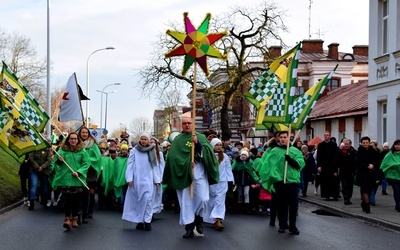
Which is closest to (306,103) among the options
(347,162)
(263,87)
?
(263,87)

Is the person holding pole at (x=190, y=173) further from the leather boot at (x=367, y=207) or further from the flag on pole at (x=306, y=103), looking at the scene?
the leather boot at (x=367, y=207)

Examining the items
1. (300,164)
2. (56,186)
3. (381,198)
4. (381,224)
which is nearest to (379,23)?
(381,198)

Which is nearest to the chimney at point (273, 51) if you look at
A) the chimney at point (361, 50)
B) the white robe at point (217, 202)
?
the chimney at point (361, 50)

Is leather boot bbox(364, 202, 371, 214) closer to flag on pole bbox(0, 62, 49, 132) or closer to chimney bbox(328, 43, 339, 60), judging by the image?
flag on pole bbox(0, 62, 49, 132)

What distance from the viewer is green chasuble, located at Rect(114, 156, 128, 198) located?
52.5ft

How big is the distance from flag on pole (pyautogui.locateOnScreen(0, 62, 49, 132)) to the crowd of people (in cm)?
87

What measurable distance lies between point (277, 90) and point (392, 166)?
4192 millimetres

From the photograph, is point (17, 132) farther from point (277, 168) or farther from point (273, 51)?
point (273, 51)

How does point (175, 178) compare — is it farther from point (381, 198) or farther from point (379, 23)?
point (379, 23)

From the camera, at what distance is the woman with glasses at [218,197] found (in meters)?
12.9

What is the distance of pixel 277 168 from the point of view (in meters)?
12.1

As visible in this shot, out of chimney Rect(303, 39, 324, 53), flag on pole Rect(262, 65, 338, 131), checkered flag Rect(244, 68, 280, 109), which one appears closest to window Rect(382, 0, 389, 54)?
flag on pole Rect(262, 65, 338, 131)

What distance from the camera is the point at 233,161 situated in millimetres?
16500

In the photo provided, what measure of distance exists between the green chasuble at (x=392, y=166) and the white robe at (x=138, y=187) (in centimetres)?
596
